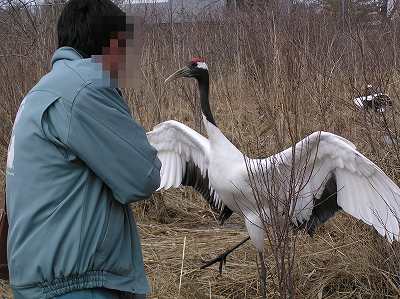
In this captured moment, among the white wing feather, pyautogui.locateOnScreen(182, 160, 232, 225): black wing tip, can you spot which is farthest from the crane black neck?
pyautogui.locateOnScreen(182, 160, 232, 225): black wing tip

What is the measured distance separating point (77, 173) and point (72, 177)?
0.7 inches

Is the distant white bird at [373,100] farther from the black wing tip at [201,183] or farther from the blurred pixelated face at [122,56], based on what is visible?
the blurred pixelated face at [122,56]

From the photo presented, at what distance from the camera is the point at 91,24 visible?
1850 millimetres

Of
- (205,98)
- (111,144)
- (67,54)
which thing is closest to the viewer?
(111,144)

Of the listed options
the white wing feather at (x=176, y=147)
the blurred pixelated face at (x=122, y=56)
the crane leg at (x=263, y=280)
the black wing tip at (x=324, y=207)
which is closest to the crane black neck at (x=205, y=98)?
the white wing feather at (x=176, y=147)

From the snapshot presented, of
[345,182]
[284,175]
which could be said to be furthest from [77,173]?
[345,182]

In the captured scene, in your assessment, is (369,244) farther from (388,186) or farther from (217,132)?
(217,132)

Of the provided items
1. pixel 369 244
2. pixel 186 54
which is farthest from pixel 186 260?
pixel 186 54

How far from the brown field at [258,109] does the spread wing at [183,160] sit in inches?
16.4

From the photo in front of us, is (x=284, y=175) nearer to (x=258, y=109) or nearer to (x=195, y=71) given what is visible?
(x=195, y=71)

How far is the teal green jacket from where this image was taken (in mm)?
1751

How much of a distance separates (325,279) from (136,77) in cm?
248

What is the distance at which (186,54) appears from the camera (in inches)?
310

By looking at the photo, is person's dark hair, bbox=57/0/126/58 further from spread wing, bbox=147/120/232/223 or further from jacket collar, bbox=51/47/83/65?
spread wing, bbox=147/120/232/223
